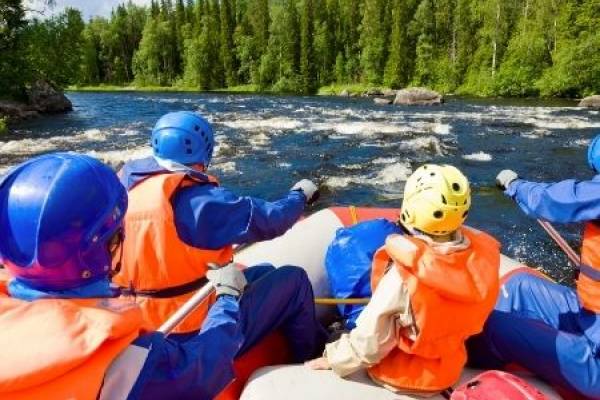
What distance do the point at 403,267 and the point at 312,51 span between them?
51062mm

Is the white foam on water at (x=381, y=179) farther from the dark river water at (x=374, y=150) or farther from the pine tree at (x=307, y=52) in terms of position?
Result: the pine tree at (x=307, y=52)

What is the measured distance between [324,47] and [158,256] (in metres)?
51.0

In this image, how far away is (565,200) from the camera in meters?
2.85

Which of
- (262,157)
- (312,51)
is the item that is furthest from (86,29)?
(262,157)

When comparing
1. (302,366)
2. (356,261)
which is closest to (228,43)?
(356,261)

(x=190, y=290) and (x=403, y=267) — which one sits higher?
(x=403, y=267)

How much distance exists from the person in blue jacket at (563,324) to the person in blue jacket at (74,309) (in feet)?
5.11

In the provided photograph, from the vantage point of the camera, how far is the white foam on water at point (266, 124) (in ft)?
54.6

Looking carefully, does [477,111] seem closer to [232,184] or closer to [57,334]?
[232,184]

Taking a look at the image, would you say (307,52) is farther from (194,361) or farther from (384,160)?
(194,361)

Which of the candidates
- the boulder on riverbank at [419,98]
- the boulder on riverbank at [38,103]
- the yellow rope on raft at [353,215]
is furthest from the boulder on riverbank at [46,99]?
the yellow rope on raft at [353,215]

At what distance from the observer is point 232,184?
9.34 meters

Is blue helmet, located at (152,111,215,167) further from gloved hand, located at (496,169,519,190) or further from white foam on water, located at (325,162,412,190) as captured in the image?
white foam on water, located at (325,162,412,190)

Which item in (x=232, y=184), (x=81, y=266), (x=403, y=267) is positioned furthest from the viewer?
(x=232, y=184)
